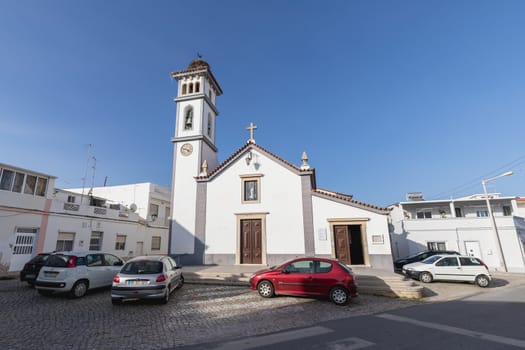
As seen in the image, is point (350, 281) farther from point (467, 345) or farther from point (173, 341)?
point (173, 341)

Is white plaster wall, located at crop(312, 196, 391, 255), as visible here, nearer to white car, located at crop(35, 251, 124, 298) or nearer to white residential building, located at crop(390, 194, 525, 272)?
white car, located at crop(35, 251, 124, 298)

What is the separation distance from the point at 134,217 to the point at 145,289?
65.0 feet

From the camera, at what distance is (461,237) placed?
74.2ft

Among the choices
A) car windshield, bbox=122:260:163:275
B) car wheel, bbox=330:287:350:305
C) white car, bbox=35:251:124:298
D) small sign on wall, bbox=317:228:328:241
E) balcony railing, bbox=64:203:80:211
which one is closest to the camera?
car windshield, bbox=122:260:163:275

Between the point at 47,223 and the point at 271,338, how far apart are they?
18411 millimetres

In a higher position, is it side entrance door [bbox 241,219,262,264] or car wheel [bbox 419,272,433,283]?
side entrance door [bbox 241,219,262,264]

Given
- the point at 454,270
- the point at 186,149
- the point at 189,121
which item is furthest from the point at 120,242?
the point at 454,270

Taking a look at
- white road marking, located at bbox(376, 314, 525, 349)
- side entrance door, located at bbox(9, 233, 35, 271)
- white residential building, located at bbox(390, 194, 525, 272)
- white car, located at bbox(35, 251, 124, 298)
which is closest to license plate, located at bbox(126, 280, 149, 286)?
white car, located at bbox(35, 251, 124, 298)

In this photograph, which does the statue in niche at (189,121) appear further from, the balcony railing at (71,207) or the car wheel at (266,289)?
the car wheel at (266,289)

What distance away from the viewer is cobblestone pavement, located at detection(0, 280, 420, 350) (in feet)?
16.9

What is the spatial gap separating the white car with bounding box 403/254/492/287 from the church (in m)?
2.09

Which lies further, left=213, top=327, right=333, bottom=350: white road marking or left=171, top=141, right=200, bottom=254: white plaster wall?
left=171, top=141, right=200, bottom=254: white plaster wall

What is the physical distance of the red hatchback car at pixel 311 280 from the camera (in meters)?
8.09

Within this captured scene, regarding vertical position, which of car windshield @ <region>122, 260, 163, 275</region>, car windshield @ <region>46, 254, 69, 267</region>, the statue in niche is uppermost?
the statue in niche
